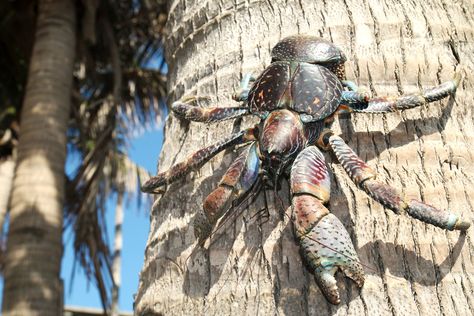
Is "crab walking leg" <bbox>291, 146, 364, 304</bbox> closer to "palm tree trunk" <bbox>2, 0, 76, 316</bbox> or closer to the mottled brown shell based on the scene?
the mottled brown shell

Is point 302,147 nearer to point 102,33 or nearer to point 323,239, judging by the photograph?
point 323,239

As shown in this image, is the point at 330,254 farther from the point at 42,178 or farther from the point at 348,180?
the point at 42,178

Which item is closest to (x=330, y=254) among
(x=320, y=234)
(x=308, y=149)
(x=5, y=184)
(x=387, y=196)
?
(x=320, y=234)

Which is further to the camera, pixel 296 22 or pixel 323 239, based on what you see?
pixel 296 22

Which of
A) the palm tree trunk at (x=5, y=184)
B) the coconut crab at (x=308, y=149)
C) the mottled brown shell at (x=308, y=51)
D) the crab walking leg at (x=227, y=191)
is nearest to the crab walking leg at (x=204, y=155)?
the coconut crab at (x=308, y=149)

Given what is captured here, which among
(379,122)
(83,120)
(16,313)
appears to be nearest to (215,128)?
(379,122)

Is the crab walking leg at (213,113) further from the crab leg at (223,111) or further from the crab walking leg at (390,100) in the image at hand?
the crab walking leg at (390,100)
